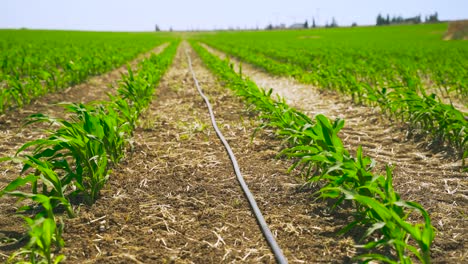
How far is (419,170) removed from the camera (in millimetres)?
3621

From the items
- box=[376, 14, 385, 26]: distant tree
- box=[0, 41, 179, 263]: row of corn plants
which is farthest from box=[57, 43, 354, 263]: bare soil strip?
box=[376, 14, 385, 26]: distant tree

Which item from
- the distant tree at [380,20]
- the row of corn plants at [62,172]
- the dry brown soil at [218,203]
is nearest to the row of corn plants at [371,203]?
the dry brown soil at [218,203]

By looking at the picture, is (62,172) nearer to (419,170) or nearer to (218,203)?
(218,203)

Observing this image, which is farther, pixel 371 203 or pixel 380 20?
pixel 380 20

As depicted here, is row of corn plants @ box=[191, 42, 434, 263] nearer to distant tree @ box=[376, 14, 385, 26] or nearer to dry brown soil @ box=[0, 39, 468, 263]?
dry brown soil @ box=[0, 39, 468, 263]

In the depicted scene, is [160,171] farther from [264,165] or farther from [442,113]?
[442,113]

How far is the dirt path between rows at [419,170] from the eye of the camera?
2.49 metres

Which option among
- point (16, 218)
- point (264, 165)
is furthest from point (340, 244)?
point (16, 218)

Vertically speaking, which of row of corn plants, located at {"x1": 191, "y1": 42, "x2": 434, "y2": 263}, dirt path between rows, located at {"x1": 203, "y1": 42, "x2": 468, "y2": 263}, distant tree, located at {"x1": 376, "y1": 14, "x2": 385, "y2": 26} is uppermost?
distant tree, located at {"x1": 376, "y1": 14, "x2": 385, "y2": 26}

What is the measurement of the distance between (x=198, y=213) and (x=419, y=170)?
207 cm

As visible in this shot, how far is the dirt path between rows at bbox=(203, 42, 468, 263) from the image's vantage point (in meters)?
2.49

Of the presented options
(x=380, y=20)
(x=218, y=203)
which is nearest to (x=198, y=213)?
(x=218, y=203)

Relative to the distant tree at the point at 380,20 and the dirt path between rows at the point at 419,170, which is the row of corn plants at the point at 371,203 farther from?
the distant tree at the point at 380,20

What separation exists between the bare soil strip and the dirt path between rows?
0.66 metres
